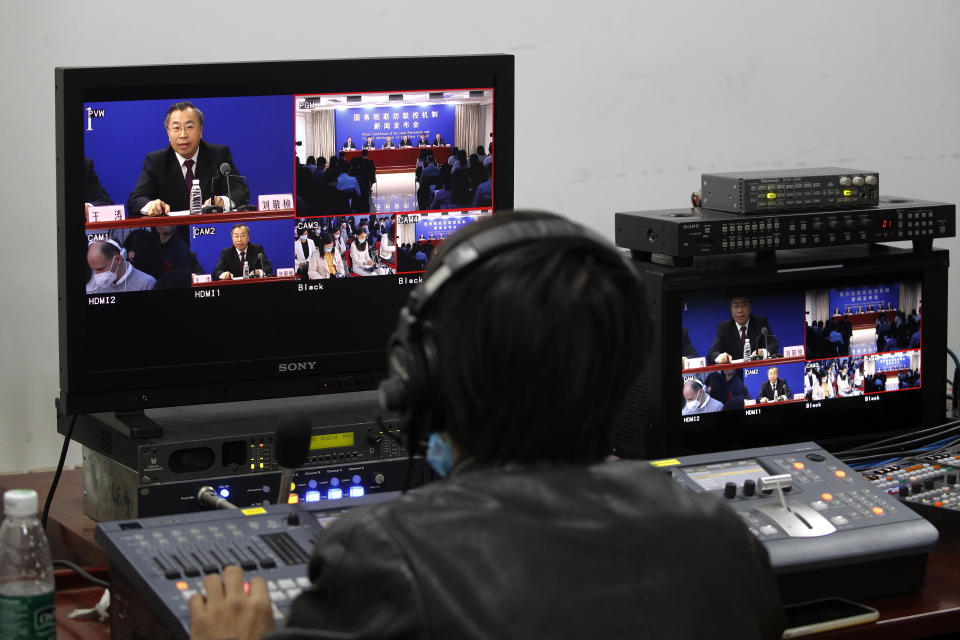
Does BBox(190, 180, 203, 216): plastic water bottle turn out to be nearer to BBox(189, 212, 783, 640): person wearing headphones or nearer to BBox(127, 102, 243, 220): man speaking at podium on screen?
BBox(127, 102, 243, 220): man speaking at podium on screen

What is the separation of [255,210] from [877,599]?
1.03 meters

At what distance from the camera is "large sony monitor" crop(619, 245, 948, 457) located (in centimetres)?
204

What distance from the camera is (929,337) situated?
2.23 m

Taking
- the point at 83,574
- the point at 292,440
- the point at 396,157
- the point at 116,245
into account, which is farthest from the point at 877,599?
the point at 116,245

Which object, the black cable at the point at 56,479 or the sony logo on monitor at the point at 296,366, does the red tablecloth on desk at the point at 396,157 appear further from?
the black cable at the point at 56,479

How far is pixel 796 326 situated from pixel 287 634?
4.24 ft

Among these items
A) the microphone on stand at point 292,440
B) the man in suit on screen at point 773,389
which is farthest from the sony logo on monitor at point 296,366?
the man in suit on screen at point 773,389

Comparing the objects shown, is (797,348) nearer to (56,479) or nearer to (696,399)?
(696,399)

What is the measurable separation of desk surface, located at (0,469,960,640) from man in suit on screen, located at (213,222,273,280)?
43cm

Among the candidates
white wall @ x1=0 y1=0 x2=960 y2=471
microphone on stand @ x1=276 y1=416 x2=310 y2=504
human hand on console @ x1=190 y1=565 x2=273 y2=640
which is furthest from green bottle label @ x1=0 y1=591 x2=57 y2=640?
white wall @ x1=0 y1=0 x2=960 y2=471

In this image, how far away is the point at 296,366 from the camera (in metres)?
1.99

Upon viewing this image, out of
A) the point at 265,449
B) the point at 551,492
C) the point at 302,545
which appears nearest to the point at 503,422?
the point at 551,492

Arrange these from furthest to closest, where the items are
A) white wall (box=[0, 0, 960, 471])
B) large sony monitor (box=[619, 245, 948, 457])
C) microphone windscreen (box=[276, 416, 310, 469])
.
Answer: white wall (box=[0, 0, 960, 471])
large sony monitor (box=[619, 245, 948, 457])
microphone windscreen (box=[276, 416, 310, 469])

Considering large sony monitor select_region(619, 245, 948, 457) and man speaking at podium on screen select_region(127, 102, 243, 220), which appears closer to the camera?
man speaking at podium on screen select_region(127, 102, 243, 220)
